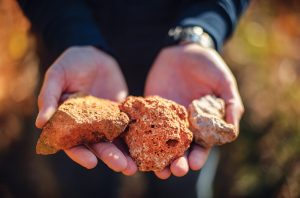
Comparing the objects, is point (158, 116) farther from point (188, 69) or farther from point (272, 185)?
point (272, 185)

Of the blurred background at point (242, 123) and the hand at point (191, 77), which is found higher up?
the hand at point (191, 77)

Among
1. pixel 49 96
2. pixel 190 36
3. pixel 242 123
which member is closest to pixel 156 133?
pixel 49 96

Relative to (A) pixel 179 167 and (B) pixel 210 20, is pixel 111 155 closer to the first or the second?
(A) pixel 179 167

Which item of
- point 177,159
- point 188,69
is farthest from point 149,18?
point 177,159

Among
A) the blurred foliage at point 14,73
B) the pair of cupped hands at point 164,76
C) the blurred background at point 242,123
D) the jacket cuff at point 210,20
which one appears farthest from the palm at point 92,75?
the blurred foliage at point 14,73

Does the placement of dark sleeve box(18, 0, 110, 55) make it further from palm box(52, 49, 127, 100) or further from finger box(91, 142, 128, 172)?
finger box(91, 142, 128, 172)

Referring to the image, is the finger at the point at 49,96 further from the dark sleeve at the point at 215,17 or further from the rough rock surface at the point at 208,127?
the dark sleeve at the point at 215,17
